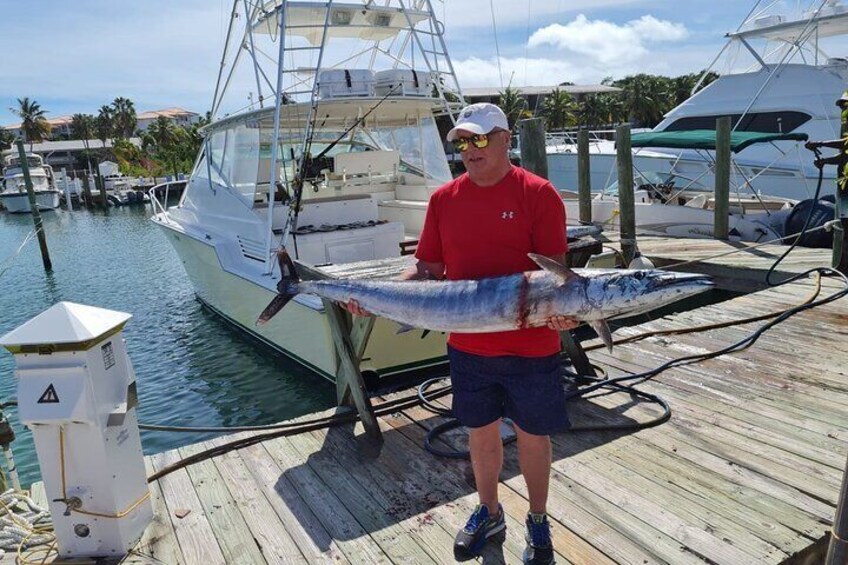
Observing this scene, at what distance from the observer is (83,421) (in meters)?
2.71

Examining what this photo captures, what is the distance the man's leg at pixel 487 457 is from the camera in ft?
8.89

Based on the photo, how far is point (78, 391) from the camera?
2701mm

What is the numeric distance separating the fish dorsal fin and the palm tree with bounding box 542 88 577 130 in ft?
173

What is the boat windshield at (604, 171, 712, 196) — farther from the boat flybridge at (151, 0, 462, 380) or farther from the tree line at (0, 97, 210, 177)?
the tree line at (0, 97, 210, 177)

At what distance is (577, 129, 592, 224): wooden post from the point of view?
11094mm

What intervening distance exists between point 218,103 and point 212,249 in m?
2.80

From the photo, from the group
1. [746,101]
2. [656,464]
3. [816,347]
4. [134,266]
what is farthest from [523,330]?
[134,266]

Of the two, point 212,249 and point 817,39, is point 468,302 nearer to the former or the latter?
point 212,249

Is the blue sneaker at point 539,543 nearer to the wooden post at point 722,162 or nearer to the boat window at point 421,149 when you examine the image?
the boat window at point 421,149

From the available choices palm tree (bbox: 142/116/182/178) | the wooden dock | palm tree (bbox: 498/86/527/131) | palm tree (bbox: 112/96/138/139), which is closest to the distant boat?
the wooden dock

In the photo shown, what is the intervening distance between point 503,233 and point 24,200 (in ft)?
180

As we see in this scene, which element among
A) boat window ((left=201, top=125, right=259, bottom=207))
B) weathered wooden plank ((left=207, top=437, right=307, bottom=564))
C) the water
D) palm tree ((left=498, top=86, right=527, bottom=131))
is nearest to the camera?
weathered wooden plank ((left=207, top=437, right=307, bottom=564))

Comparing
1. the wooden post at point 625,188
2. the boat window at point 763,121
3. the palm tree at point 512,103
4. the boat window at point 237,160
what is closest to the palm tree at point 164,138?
the palm tree at point 512,103

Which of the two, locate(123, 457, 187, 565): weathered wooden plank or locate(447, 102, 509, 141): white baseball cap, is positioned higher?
locate(447, 102, 509, 141): white baseball cap
